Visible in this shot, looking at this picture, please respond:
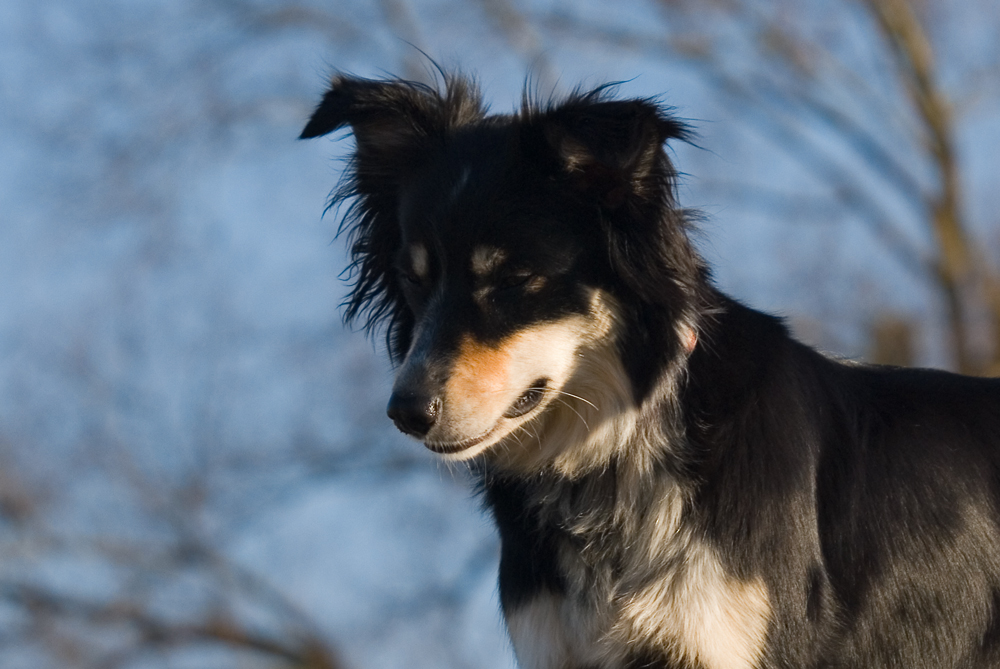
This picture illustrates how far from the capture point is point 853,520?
3.93m

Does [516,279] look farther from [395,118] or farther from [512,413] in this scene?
[395,118]

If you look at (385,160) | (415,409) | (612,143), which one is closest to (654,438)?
(415,409)

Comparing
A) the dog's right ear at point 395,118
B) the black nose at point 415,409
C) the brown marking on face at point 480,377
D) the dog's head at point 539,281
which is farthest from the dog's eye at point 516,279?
the dog's right ear at point 395,118

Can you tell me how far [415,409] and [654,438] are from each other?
0.82m

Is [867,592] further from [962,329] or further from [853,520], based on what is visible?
[962,329]

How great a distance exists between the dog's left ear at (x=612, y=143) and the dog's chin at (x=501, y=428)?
0.68 metres

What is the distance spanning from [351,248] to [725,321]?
1.56 meters

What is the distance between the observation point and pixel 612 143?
3.62 m

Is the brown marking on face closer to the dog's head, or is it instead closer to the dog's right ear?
the dog's head

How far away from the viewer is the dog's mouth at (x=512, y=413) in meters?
3.92

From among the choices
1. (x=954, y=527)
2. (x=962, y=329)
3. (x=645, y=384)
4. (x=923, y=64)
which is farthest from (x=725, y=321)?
(x=923, y=64)

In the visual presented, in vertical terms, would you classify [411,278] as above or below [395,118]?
below

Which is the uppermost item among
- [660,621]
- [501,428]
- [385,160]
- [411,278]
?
[385,160]

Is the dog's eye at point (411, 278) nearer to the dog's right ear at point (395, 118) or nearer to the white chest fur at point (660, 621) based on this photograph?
the dog's right ear at point (395, 118)
